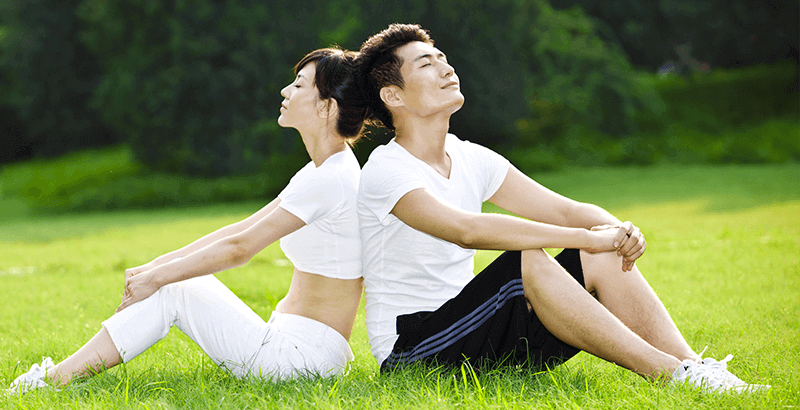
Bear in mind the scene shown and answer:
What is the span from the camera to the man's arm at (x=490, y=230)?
2863mm

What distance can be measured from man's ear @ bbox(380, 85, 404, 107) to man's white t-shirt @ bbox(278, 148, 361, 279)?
0.33 m

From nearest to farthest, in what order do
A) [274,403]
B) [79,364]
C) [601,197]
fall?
[274,403]
[79,364]
[601,197]

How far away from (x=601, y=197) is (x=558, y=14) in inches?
363

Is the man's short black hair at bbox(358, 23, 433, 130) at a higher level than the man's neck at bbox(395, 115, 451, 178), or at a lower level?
higher

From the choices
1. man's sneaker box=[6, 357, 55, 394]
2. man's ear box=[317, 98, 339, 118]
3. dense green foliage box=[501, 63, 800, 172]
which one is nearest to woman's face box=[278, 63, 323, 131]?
man's ear box=[317, 98, 339, 118]

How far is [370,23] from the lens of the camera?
737 inches

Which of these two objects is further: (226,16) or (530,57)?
(530,57)

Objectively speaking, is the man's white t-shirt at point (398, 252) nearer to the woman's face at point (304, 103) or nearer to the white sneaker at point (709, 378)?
the woman's face at point (304, 103)

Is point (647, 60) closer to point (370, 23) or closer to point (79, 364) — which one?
point (370, 23)

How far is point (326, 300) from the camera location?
10.4 feet

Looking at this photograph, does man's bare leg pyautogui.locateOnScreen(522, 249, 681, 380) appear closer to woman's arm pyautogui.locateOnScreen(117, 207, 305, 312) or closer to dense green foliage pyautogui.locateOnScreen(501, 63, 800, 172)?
woman's arm pyautogui.locateOnScreen(117, 207, 305, 312)

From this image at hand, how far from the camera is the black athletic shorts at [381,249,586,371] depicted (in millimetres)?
2891

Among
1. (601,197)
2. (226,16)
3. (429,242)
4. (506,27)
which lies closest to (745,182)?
(601,197)

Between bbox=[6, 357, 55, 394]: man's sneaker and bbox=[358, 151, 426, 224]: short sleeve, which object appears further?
bbox=[6, 357, 55, 394]: man's sneaker
